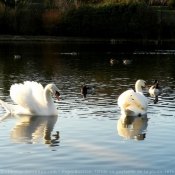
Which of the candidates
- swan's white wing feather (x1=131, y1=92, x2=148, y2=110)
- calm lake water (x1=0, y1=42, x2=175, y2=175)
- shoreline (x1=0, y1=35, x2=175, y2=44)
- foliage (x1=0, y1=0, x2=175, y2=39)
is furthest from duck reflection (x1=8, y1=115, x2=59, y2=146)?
foliage (x1=0, y1=0, x2=175, y2=39)

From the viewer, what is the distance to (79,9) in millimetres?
93688

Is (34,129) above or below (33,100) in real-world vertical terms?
below

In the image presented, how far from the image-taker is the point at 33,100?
17.9m

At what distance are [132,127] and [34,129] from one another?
113 inches

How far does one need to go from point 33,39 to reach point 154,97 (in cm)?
6057

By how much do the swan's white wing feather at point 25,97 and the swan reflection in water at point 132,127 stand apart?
9.37ft

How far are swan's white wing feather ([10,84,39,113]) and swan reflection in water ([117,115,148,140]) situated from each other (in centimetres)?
286

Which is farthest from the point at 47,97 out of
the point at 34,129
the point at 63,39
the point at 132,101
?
the point at 63,39

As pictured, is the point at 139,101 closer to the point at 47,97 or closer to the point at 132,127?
the point at 132,127

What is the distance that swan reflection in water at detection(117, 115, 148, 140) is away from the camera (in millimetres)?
15027

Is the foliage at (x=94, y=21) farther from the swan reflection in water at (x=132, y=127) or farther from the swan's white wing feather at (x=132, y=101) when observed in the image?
the swan reflection in water at (x=132, y=127)

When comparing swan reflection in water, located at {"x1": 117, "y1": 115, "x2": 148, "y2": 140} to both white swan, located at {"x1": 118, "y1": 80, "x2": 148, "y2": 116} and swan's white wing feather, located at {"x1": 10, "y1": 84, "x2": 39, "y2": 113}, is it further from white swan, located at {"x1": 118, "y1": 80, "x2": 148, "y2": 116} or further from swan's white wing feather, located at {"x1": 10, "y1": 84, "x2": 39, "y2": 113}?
swan's white wing feather, located at {"x1": 10, "y1": 84, "x2": 39, "y2": 113}

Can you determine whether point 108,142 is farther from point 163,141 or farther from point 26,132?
point 26,132

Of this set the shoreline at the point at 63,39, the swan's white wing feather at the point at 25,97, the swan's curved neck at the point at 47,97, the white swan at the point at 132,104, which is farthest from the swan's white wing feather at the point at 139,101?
the shoreline at the point at 63,39
